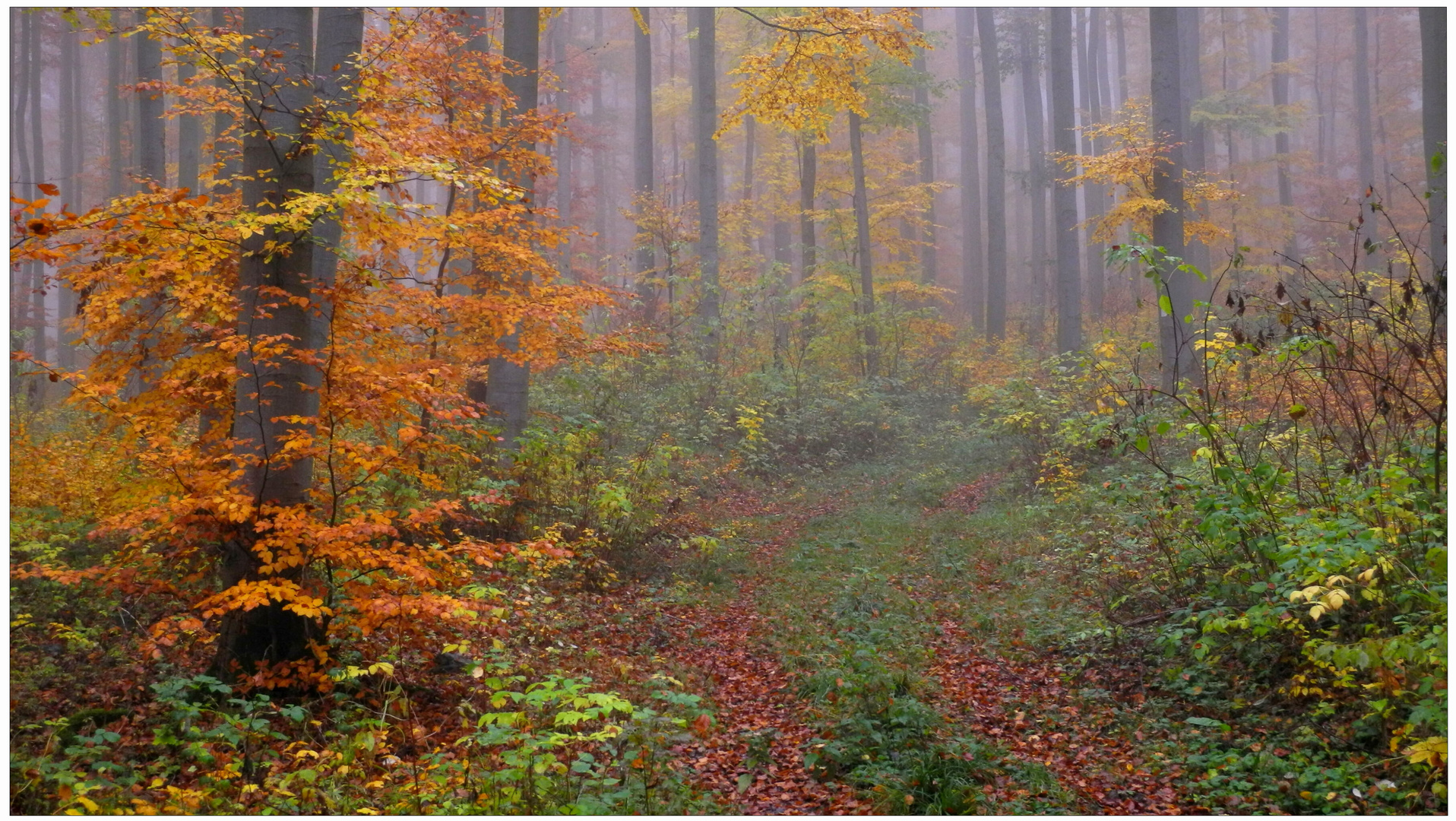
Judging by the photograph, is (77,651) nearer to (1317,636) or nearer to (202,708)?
(202,708)

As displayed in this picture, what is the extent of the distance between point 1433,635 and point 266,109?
7175mm

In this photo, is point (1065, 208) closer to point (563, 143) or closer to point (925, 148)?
point (925, 148)

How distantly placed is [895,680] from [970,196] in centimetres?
2612

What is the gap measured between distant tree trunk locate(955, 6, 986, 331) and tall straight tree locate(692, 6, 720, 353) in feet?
31.6

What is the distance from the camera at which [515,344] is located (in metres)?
9.74

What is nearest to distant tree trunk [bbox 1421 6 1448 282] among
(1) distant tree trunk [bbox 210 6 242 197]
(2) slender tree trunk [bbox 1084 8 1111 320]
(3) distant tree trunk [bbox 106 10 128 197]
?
(2) slender tree trunk [bbox 1084 8 1111 320]

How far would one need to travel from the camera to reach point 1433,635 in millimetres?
4035

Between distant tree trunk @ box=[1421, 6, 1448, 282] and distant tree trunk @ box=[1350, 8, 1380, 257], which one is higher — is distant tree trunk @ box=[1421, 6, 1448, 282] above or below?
below

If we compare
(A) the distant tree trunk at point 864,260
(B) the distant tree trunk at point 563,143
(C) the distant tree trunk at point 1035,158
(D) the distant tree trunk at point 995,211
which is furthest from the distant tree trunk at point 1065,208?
(B) the distant tree trunk at point 563,143

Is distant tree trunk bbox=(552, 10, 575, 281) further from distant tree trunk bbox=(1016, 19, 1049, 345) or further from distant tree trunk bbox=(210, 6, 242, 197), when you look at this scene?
distant tree trunk bbox=(210, 6, 242, 197)

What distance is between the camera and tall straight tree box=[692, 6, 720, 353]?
1666cm

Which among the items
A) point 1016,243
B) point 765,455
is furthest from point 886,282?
point 1016,243

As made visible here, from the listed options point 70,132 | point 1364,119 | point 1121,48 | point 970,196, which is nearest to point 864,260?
point 970,196

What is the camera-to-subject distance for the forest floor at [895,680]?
14.5ft
